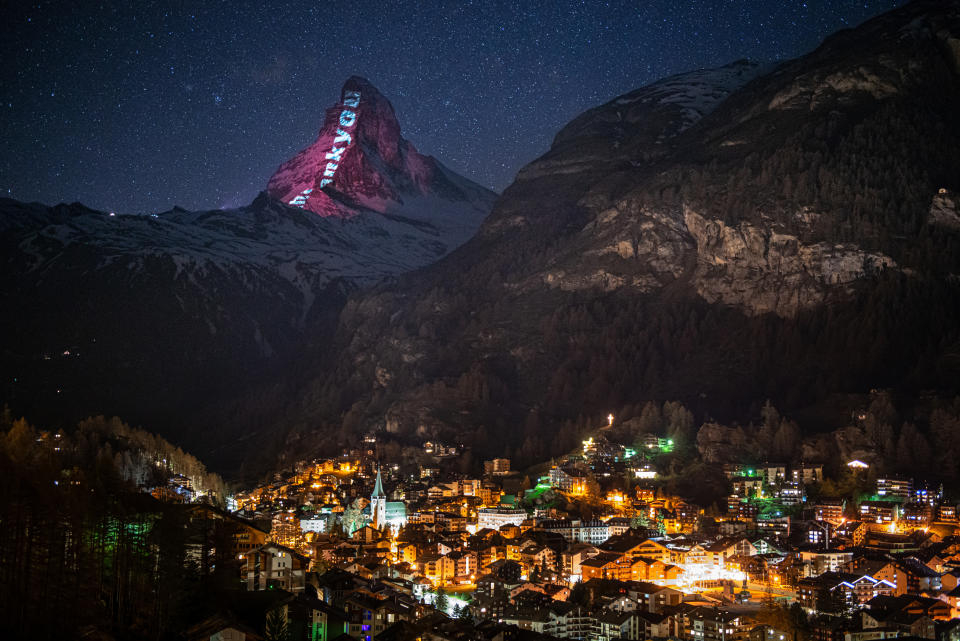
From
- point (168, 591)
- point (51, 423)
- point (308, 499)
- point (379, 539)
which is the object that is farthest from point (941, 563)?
point (51, 423)

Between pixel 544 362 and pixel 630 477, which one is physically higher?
pixel 544 362

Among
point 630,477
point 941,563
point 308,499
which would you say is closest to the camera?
point 941,563

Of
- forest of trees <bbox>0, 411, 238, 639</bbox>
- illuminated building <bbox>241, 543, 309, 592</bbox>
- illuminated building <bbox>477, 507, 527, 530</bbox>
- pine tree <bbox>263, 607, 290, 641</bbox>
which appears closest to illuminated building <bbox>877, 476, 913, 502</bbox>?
illuminated building <bbox>477, 507, 527, 530</bbox>

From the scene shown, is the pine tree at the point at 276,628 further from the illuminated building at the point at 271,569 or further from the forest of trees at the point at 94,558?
the illuminated building at the point at 271,569

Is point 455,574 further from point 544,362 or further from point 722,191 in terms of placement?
point 722,191

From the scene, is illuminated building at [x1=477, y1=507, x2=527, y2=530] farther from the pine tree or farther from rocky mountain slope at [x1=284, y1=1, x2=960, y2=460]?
the pine tree

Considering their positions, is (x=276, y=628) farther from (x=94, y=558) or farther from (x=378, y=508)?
(x=378, y=508)

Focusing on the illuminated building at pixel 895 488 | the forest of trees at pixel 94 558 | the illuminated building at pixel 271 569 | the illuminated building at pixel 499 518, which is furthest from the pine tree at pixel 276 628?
the illuminated building at pixel 895 488
